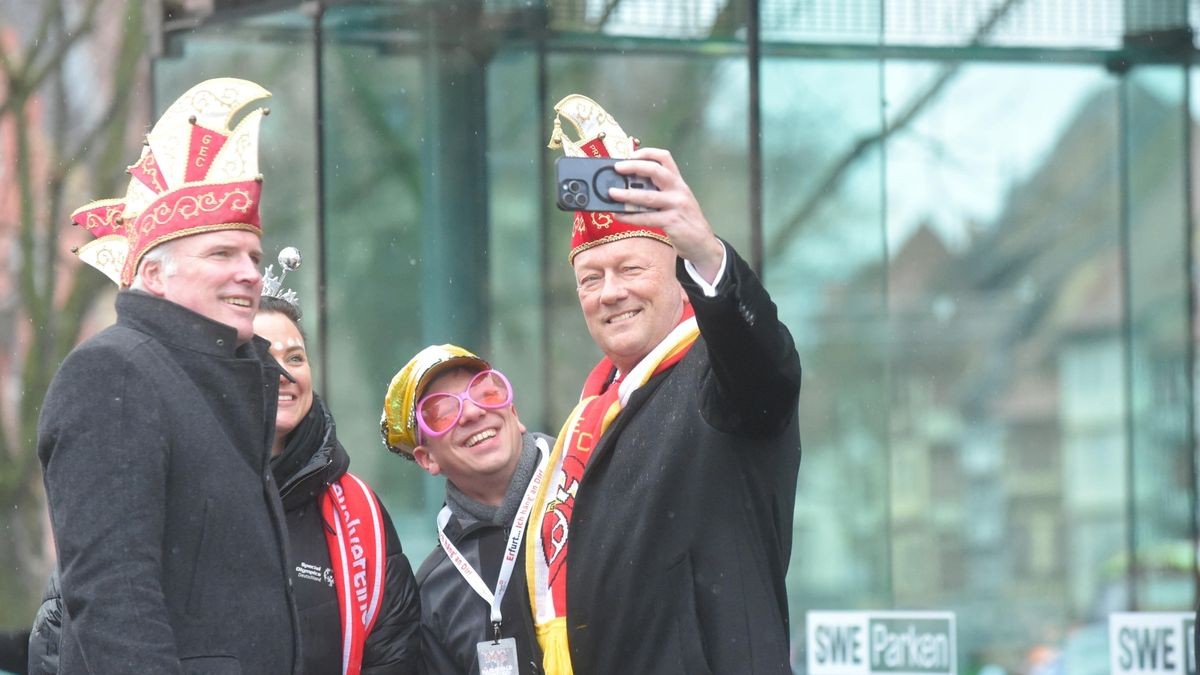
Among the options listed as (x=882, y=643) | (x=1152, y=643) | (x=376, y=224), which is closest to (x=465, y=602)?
(x=882, y=643)

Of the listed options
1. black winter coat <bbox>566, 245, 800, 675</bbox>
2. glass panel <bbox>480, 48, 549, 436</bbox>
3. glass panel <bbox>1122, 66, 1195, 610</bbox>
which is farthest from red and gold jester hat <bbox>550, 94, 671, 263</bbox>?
glass panel <bbox>1122, 66, 1195, 610</bbox>

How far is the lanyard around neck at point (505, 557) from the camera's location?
3.67 meters

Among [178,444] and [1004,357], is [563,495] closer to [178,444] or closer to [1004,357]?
[178,444]

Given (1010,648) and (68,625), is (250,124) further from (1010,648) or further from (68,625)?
(1010,648)

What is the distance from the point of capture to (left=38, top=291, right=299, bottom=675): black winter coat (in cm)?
269

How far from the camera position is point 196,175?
10.1 ft

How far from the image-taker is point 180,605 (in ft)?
9.22

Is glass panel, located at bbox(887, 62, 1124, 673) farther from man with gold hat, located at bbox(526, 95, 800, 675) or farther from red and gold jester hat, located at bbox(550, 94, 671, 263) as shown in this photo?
man with gold hat, located at bbox(526, 95, 800, 675)

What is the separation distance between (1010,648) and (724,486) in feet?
11.4

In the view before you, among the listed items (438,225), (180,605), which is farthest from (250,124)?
(438,225)

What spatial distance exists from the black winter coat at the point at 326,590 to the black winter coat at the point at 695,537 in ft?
2.02

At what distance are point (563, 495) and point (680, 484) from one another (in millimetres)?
422

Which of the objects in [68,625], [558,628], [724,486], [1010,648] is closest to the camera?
[68,625]

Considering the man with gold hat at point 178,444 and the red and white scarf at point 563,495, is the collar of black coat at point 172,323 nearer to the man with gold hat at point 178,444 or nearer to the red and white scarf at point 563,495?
the man with gold hat at point 178,444
